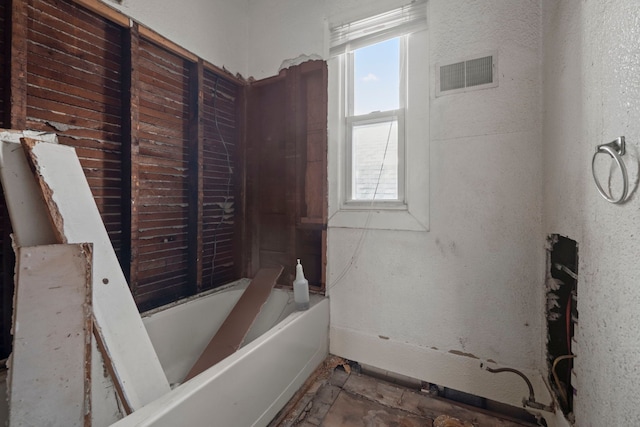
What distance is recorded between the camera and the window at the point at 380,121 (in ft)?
5.06

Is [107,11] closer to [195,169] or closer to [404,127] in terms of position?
[195,169]

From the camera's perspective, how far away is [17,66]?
3.50ft

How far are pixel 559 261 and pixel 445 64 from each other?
1.15m

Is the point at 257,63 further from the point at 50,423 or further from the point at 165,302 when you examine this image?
the point at 50,423

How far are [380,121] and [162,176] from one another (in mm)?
1418

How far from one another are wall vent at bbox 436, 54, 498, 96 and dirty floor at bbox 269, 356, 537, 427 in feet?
5.54

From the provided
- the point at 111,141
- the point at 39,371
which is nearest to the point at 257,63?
the point at 111,141

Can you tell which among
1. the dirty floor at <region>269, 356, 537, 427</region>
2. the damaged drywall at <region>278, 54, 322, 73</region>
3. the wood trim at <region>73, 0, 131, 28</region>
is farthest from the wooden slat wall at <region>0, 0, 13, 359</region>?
the damaged drywall at <region>278, 54, 322, 73</region>

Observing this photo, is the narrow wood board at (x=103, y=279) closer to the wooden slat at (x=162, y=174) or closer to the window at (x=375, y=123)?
the wooden slat at (x=162, y=174)

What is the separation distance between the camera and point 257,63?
2127 millimetres

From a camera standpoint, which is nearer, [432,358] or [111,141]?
[111,141]

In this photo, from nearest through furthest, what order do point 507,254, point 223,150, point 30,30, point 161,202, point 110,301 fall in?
1. point 110,301
2. point 30,30
3. point 507,254
4. point 161,202
5. point 223,150

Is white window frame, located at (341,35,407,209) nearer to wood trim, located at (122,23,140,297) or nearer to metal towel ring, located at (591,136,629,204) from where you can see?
metal towel ring, located at (591,136,629,204)

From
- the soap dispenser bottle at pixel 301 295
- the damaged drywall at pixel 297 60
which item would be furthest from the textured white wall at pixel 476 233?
the damaged drywall at pixel 297 60
